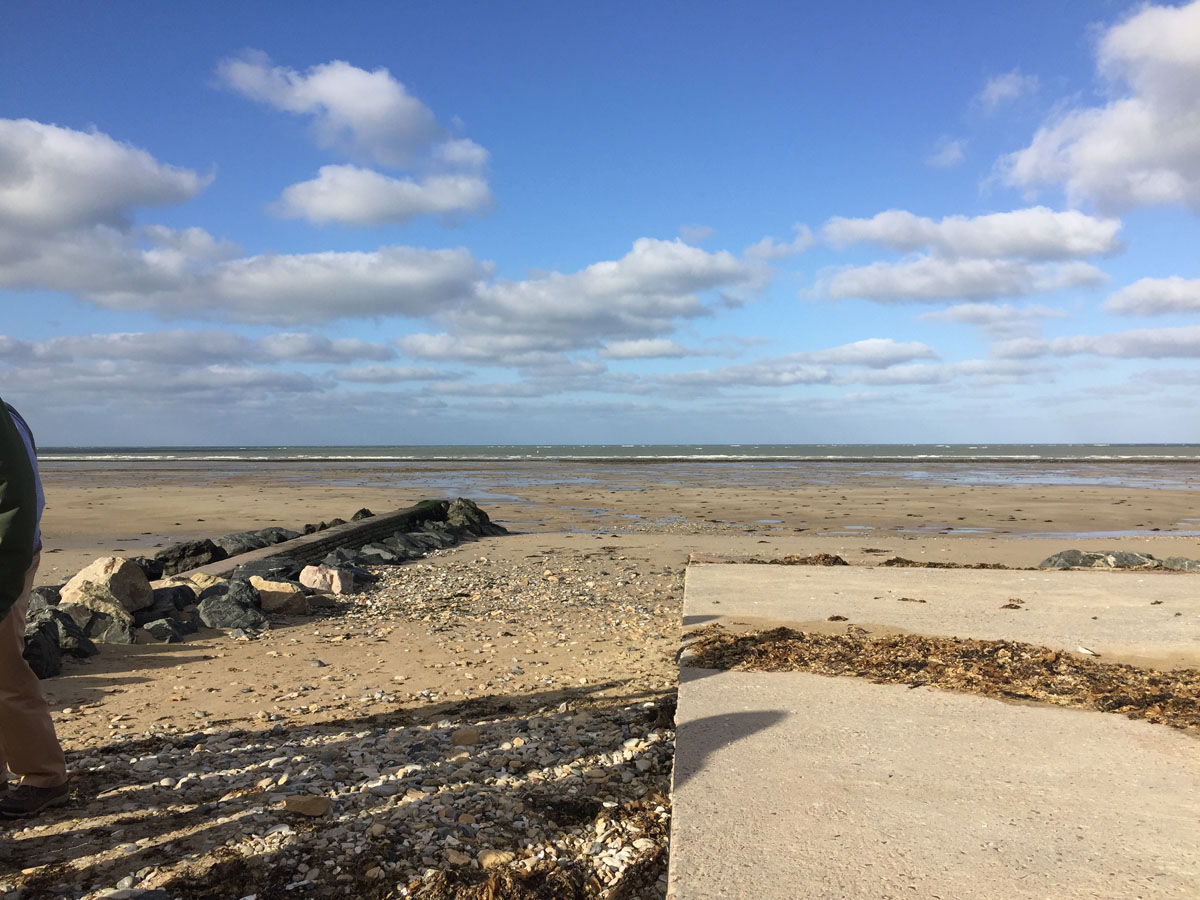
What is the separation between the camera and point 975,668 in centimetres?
488

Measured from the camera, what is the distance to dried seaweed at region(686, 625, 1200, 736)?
426 centimetres

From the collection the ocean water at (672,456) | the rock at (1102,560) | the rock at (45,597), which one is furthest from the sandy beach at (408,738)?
the ocean water at (672,456)

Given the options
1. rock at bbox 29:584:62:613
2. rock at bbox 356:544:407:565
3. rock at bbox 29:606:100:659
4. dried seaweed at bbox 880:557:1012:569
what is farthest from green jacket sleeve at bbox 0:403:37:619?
rock at bbox 356:544:407:565

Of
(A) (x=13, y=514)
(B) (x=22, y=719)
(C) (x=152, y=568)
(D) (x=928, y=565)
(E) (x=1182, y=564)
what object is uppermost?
(A) (x=13, y=514)

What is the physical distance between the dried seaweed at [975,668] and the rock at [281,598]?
493cm

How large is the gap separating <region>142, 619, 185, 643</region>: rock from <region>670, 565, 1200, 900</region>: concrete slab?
5.25 meters

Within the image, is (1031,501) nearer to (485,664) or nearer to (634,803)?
(485,664)

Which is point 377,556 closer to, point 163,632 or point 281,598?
point 281,598

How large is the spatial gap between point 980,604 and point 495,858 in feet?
17.0

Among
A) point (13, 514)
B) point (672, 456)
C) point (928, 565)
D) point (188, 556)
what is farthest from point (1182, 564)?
point (672, 456)

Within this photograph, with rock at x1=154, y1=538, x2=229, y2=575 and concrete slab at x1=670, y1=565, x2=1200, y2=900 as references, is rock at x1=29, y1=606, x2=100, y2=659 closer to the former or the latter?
rock at x1=154, y1=538, x2=229, y2=575

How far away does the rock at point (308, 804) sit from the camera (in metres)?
3.60

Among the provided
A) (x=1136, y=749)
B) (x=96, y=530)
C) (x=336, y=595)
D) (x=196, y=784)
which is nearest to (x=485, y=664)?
(x=196, y=784)

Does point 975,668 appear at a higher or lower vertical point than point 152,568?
higher
